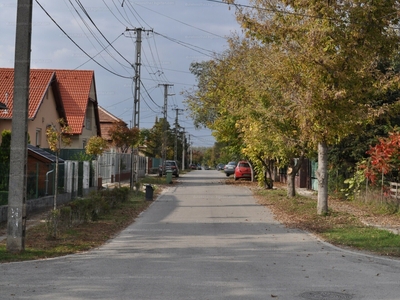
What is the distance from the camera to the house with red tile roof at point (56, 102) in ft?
105

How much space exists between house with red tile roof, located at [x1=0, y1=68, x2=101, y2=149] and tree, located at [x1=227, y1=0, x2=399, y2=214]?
43.1ft

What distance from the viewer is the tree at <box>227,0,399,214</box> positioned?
17547 millimetres

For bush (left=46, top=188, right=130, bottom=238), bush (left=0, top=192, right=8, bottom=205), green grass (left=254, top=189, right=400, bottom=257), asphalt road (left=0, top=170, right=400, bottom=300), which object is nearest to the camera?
asphalt road (left=0, top=170, right=400, bottom=300)

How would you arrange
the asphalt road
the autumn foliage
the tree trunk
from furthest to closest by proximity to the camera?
the autumn foliage → the tree trunk → the asphalt road

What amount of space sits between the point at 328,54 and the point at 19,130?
9.87 m

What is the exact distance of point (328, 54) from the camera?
17781 mm

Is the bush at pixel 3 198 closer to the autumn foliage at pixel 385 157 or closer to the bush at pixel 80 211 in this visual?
the bush at pixel 80 211

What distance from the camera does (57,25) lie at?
2031 cm

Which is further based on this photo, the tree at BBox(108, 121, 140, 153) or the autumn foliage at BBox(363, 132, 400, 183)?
the tree at BBox(108, 121, 140, 153)

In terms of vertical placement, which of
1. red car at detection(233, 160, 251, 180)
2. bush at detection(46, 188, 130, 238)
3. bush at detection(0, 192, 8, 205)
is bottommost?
bush at detection(46, 188, 130, 238)

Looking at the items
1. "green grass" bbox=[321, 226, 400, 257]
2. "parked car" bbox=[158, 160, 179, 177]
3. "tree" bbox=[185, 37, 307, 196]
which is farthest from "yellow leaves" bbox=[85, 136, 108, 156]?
"parked car" bbox=[158, 160, 179, 177]

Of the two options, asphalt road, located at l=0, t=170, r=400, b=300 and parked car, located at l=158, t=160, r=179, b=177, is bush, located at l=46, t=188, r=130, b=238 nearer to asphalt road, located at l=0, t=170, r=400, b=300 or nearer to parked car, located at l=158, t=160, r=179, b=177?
asphalt road, located at l=0, t=170, r=400, b=300

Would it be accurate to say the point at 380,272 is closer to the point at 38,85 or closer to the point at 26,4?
the point at 26,4

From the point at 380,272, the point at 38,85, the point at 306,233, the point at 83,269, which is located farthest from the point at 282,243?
the point at 38,85
